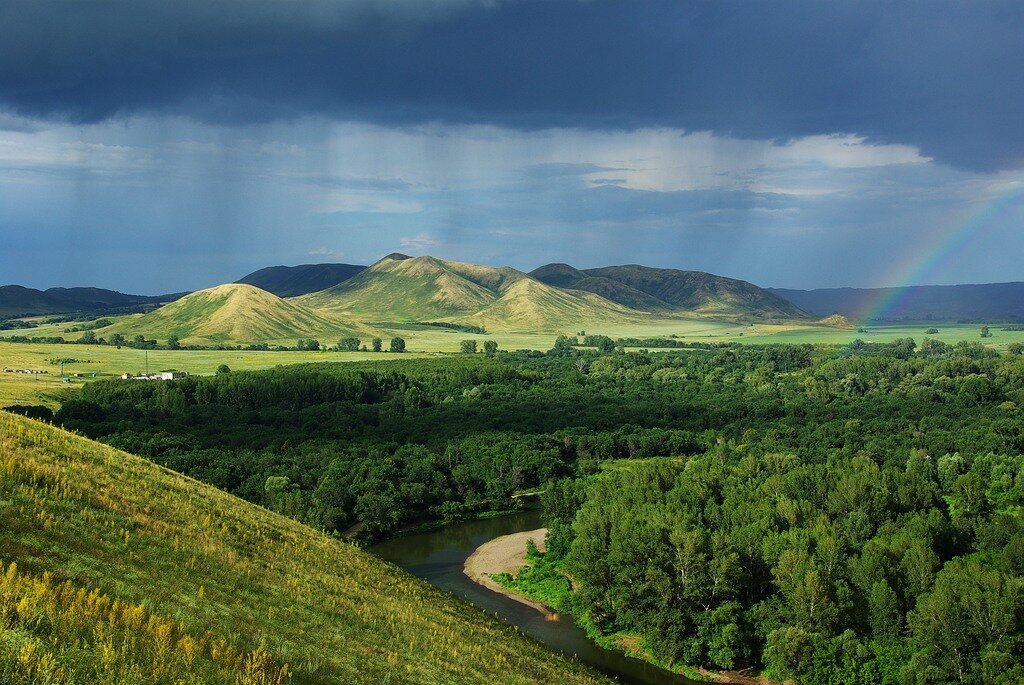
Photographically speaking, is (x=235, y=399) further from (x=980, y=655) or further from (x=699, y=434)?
(x=980, y=655)

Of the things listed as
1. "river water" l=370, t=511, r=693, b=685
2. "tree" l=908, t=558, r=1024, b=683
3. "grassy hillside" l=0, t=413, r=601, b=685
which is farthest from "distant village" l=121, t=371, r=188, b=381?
"tree" l=908, t=558, r=1024, b=683

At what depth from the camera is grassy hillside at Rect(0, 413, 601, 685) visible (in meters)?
16.4

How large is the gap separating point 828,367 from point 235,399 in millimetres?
134115

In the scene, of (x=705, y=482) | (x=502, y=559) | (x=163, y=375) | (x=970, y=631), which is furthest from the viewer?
(x=163, y=375)

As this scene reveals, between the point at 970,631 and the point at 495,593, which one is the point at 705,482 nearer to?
the point at 495,593

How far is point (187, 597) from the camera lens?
22375 mm

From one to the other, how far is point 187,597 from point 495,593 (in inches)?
1865

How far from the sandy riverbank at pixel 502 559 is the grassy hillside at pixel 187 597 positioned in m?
27.3

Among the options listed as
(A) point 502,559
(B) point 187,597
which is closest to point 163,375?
(A) point 502,559

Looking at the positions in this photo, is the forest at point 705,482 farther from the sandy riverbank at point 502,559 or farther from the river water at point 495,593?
the sandy riverbank at point 502,559

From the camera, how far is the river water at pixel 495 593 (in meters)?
53.8

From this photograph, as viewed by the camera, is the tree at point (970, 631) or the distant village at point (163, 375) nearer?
the tree at point (970, 631)

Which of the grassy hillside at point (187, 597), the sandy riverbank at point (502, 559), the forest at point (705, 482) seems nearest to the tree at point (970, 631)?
the forest at point (705, 482)

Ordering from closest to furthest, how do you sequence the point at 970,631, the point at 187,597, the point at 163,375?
the point at 187,597, the point at 970,631, the point at 163,375
